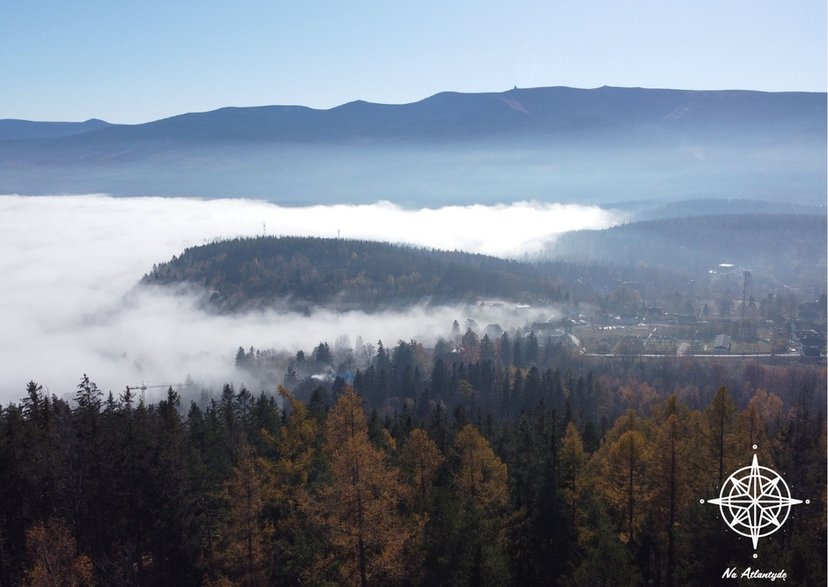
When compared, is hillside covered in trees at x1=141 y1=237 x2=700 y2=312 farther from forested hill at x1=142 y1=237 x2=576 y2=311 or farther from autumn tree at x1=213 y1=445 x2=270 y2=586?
autumn tree at x1=213 y1=445 x2=270 y2=586

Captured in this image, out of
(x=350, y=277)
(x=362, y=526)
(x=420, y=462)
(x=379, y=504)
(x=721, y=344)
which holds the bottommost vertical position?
(x=721, y=344)

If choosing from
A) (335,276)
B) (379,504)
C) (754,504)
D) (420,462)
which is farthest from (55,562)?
(335,276)

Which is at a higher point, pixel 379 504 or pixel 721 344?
pixel 379 504

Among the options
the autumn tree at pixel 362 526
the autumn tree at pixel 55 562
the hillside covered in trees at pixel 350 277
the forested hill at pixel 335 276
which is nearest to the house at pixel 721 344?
the hillside covered in trees at pixel 350 277

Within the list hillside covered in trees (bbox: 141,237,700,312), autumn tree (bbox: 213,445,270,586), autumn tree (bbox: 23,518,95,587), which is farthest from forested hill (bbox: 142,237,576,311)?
autumn tree (bbox: 23,518,95,587)

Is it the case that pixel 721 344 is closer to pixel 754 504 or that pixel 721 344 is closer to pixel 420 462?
pixel 420 462
